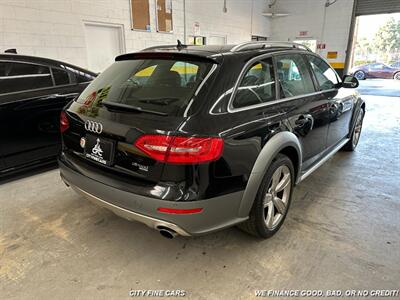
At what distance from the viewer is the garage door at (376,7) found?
9648 millimetres

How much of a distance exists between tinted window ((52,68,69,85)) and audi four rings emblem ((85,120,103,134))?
1739 mm

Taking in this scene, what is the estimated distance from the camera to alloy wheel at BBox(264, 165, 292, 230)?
2008mm

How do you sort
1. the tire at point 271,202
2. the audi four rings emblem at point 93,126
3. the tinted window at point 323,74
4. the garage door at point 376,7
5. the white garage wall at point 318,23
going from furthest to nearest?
the white garage wall at point 318,23
the garage door at point 376,7
the tinted window at point 323,74
the tire at point 271,202
the audi four rings emblem at point 93,126

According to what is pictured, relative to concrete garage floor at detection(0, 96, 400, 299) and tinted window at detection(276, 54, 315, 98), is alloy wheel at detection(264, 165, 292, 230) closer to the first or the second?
concrete garage floor at detection(0, 96, 400, 299)

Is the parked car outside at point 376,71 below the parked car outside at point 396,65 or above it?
below

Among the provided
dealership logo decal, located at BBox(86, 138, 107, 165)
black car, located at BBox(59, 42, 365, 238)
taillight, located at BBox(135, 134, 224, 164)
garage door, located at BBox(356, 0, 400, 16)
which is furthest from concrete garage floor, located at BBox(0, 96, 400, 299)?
garage door, located at BBox(356, 0, 400, 16)

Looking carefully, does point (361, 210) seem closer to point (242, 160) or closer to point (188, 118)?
point (242, 160)

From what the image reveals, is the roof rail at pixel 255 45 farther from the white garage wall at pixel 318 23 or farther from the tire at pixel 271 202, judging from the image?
the white garage wall at pixel 318 23

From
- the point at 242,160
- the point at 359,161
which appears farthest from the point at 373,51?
the point at 242,160

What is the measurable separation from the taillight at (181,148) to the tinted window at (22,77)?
2110 millimetres

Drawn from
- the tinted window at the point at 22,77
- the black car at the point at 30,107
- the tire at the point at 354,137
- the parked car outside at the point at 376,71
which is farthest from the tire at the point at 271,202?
the parked car outside at the point at 376,71

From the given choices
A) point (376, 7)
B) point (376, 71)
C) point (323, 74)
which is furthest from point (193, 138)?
point (376, 71)

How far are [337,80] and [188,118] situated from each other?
229 cm

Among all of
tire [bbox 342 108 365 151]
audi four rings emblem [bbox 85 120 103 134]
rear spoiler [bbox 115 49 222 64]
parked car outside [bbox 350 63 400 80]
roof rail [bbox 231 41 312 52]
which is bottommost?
tire [bbox 342 108 365 151]
